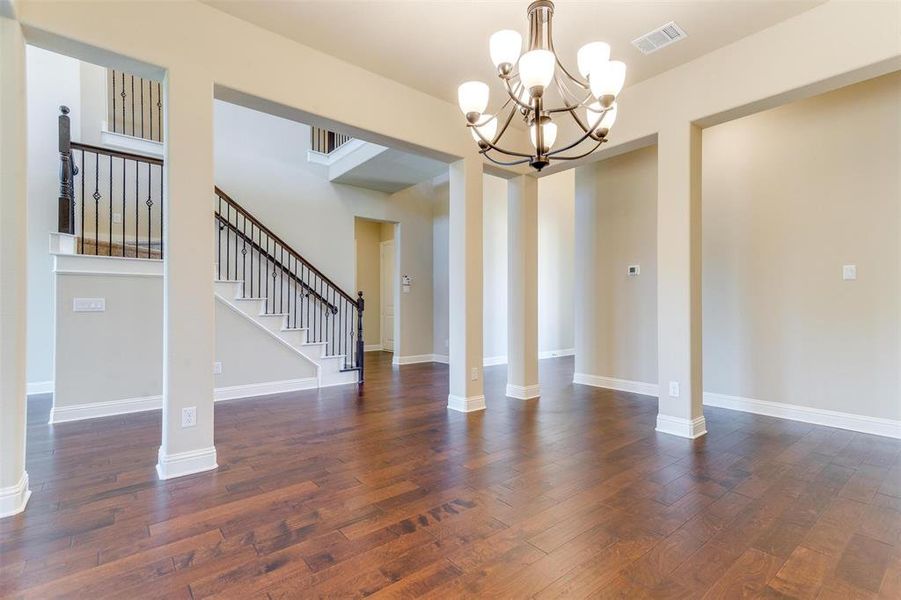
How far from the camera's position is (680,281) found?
11.3 ft

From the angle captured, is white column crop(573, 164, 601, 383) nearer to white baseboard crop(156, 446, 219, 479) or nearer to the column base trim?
the column base trim

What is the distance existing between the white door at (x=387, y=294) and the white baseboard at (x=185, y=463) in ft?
20.0

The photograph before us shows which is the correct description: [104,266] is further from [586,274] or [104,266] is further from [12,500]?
[586,274]

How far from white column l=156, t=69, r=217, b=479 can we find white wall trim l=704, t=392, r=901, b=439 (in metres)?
4.69

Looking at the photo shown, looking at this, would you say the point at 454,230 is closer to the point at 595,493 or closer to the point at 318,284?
the point at 595,493

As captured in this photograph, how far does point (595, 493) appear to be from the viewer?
2.44 meters

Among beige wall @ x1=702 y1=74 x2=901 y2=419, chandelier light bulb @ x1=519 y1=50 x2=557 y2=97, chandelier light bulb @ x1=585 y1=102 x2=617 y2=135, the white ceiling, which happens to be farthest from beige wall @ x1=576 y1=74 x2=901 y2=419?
chandelier light bulb @ x1=519 y1=50 x2=557 y2=97

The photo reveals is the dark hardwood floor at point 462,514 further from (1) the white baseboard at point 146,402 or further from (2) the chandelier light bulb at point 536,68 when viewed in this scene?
(2) the chandelier light bulb at point 536,68

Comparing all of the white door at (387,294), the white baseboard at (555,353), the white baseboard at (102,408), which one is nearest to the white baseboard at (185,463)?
the white baseboard at (102,408)

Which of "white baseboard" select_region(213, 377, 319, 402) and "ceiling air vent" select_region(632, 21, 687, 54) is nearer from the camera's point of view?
"ceiling air vent" select_region(632, 21, 687, 54)

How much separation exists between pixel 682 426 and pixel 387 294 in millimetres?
6541

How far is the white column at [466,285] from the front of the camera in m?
4.26

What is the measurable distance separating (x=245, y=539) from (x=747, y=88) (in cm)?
426

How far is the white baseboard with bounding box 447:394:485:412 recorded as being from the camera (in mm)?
4219
